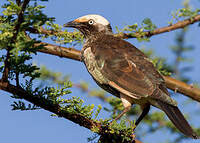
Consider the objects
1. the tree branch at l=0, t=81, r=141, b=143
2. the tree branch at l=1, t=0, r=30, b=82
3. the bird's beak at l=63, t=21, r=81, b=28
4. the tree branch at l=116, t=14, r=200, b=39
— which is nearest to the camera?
the tree branch at l=1, t=0, r=30, b=82

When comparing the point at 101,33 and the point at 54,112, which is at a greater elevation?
the point at 101,33

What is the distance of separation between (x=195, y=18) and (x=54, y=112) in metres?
2.61

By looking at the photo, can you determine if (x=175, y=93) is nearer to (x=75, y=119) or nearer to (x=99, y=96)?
(x=99, y=96)

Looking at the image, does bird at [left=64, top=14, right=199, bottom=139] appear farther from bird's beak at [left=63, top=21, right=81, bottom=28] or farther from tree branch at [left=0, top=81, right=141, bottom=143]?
tree branch at [left=0, top=81, right=141, bottom=143]

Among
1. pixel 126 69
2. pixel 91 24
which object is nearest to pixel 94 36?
pixel 91 24

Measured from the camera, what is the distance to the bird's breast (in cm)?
458

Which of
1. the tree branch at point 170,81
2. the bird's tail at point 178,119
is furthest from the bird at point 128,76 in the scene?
the tree branch at point 170,81

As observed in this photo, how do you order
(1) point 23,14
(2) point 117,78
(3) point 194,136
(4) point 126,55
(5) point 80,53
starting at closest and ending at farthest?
1. (1) point 23,14
2. (3) point 194,136
3. (2) point 117,78
4. (4) point 126,55
5. (5) point 80,53

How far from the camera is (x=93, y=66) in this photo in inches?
184

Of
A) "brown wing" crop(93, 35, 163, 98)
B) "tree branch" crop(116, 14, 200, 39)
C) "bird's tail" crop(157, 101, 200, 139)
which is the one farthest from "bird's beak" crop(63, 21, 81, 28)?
"bird's tail" crop(157, 101, 200, 139)

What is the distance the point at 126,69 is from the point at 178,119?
97 centimetres

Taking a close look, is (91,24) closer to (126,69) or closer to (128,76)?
(126,69)

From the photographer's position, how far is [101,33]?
18.7 feet

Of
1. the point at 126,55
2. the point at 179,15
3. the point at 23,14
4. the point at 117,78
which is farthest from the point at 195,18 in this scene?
the point at 23,14
